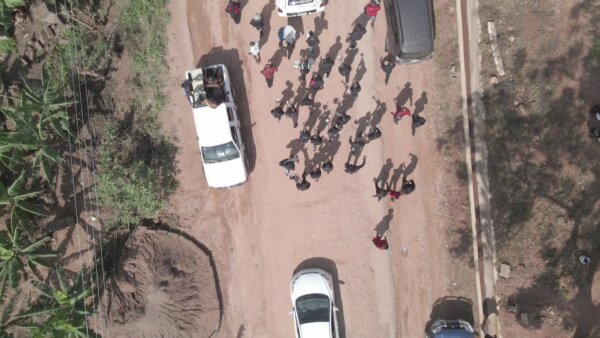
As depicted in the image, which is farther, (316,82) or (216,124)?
(316,82)

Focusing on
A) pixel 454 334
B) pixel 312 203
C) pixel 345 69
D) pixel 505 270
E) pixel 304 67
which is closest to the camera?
pixel 454 334

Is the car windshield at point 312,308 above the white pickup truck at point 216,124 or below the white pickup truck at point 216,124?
below

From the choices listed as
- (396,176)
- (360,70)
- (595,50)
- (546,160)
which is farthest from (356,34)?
(595,50)

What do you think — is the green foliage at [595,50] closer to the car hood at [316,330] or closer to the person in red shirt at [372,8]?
the person in red shirt at [372,8]

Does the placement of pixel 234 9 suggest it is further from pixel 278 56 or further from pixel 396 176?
pixel 396 176

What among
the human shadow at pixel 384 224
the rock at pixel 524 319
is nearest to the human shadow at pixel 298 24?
the human shadow at pixel 384 224

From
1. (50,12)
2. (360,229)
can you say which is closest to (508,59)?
(360,229)

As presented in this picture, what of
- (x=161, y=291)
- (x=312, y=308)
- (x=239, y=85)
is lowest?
(x=312, y=308)
